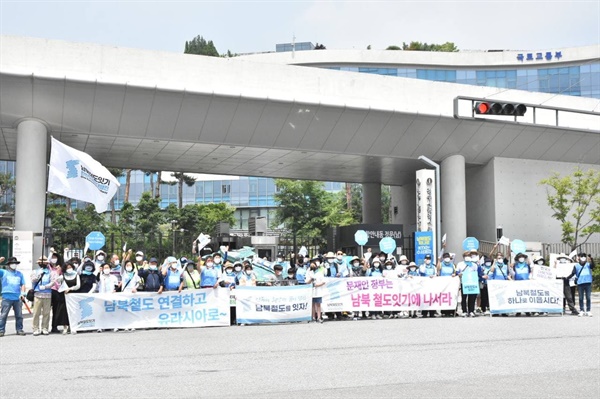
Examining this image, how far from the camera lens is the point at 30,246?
25.9 m

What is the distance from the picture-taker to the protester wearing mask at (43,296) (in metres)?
16.5

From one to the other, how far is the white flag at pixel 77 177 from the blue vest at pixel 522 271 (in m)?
11.4

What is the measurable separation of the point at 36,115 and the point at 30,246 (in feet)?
16.8

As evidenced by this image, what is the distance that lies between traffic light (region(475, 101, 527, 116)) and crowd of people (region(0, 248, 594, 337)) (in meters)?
4.81

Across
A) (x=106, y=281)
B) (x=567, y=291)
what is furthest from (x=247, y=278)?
(x=567, y=291)

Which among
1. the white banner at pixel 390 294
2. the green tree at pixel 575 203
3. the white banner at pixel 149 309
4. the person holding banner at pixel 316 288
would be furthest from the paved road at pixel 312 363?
the green tree at pixel 575 203

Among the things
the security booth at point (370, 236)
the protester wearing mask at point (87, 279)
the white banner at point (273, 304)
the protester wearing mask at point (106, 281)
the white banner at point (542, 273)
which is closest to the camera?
the protester wearing mask at point (87, 279)

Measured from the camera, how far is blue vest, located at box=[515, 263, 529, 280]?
68.8ft

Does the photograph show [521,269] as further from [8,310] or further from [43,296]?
[8,310]

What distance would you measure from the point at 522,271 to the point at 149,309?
10483mm

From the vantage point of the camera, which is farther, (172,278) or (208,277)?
(208,277)

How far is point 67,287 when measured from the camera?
55.8ft

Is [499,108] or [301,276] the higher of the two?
[499,108]

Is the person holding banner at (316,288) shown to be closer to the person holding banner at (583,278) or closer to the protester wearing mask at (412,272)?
the protester wearing mask at (412,272)
